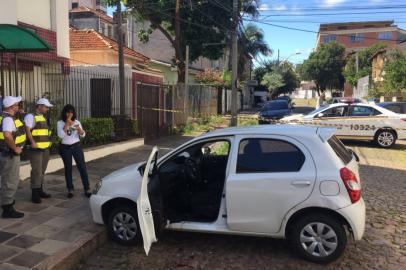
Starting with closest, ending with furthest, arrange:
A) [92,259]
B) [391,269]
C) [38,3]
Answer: [391,269]
[92,259]
[38,3]

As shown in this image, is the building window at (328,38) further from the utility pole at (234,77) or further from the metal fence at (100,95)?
the metal fence at (100,95)

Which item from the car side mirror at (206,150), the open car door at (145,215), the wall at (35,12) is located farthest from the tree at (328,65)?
the open car door at (145,215)

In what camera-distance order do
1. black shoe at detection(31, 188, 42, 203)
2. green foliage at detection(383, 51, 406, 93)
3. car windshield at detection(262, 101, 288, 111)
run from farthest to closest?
green foliage at detection(383, 51, 406, 93), car windshield at detection(262, 101, 288, 111), black shoe at detection(31, 188, 42, 203)

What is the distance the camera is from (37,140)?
Answer: 21.5 ft

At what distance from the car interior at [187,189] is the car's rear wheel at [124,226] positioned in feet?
1.41

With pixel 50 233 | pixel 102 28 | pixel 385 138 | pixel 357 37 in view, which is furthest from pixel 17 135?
pixel 357 37

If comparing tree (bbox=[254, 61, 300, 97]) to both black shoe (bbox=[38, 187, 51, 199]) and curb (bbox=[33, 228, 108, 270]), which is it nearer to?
black shoe (bbox=[38, 187, 51, 199])

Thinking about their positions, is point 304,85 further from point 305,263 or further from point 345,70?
point 305,263

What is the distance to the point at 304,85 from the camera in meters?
128

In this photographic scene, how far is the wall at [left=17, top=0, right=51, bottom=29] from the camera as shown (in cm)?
1221

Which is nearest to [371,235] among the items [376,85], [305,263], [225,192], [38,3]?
[305,263]

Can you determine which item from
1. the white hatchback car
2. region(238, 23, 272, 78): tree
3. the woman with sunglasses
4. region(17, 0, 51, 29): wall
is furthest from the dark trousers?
region(238, 23, 272, 78): tree

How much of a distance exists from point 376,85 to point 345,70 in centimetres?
3211

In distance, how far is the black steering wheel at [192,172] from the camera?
536cm
